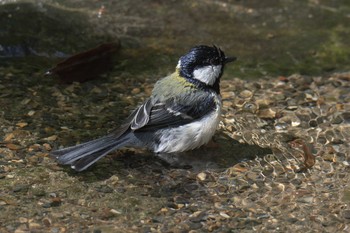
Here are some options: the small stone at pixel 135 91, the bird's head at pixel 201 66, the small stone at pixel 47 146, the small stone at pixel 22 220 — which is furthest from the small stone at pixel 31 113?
the small stone at pixel 22 220

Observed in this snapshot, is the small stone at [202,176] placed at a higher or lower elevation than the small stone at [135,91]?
lower

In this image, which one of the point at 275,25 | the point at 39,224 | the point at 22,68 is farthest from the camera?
the point at 275,25

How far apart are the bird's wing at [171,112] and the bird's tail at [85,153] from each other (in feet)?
0.84

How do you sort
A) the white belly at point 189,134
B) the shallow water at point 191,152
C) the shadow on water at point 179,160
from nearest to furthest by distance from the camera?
the shallow water at point 191,152 < the shadow on water at point 179,160 < the white belly at point 189,134

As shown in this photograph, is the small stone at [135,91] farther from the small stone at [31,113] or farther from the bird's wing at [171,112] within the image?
the small stone at [31,113]

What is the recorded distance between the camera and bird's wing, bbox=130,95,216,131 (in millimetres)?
5004

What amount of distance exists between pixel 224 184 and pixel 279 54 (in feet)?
7.02

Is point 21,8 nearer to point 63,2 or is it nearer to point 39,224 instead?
point 63,2

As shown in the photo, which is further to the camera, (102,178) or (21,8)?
(21,8)

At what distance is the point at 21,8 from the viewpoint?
6.68 m

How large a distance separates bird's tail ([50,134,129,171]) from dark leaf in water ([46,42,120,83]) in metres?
1.22

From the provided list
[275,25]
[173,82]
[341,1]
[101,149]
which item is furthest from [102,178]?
[341,1]

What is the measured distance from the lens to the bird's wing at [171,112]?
500 cm

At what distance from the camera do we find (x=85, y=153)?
4707 millimetres
